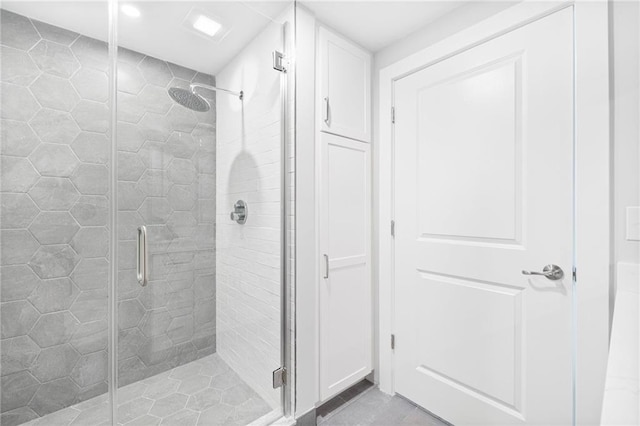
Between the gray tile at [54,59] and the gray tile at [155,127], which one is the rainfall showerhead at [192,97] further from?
the gray tile at [54,59]

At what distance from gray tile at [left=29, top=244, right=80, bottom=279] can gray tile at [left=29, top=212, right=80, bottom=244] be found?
32 millimetres

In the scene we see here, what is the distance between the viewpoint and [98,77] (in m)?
1.18

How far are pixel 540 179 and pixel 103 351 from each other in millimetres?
2090

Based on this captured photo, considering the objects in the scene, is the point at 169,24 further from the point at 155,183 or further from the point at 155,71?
the point at 155,183

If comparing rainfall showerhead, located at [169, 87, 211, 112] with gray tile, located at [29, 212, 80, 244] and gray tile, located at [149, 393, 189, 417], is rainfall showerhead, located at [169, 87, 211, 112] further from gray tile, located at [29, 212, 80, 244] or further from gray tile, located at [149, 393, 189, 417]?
gray tile, located at [149, 393, 189, 417]

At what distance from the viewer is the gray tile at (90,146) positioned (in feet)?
3.92

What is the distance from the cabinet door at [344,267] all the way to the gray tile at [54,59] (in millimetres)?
1167

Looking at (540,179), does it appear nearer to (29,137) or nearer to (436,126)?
(436,126)

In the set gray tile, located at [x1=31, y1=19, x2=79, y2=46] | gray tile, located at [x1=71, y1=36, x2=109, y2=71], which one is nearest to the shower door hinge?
gray tile, located at [x1=71, y1=36, x2=109, y2=71]

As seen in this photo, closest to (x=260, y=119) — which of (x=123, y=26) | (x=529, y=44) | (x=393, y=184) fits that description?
(x=123, y=26)

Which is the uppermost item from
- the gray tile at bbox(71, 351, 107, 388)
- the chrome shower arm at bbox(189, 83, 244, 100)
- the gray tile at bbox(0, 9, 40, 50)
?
the gray tile at bbox(0, 9, 40, 50)

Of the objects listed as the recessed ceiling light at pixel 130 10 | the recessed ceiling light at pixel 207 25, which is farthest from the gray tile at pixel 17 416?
the recessed ceiling light at pixel 207 25

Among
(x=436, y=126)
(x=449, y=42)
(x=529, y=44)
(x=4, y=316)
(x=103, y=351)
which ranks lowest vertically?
(x=103, y=351)

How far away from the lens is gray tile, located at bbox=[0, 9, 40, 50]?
1.11 m
